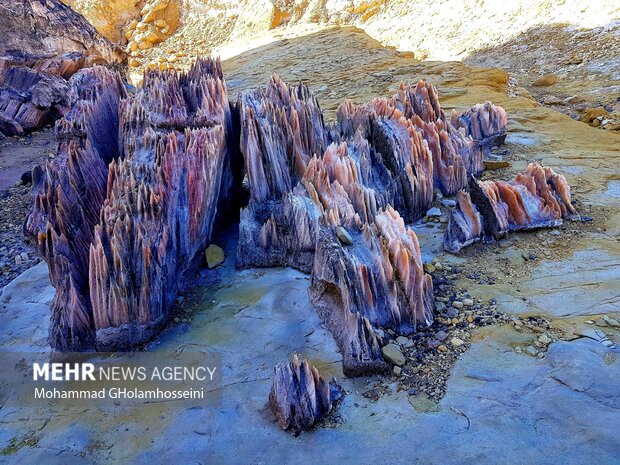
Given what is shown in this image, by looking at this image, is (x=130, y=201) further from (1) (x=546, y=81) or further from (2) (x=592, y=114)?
(1) (x=546, y=81)

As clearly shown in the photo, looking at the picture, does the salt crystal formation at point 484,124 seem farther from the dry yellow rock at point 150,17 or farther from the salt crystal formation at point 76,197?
the dry yellow rock at point 150,17

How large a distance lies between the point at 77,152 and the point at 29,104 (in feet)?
21.7

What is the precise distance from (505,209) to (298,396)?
250cm

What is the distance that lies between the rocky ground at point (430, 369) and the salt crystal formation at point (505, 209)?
11cm

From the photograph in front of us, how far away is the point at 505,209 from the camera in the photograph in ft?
13.1

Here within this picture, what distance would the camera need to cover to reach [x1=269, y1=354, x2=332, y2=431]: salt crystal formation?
243cm

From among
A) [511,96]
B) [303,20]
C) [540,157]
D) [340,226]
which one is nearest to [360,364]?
[340,226]

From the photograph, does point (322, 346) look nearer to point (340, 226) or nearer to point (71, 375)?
point (340, 226)

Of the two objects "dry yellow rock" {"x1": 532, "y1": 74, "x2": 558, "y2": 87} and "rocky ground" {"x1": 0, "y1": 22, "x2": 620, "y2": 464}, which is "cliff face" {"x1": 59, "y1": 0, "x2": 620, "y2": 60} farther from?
"rocky ground" {"x1": 0, "y1": 22, "x2": 620, "y2": 464}

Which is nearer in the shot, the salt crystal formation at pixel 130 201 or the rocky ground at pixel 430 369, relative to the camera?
the rocky ground at pixel 430 369

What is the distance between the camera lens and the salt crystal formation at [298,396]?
7.97 feet

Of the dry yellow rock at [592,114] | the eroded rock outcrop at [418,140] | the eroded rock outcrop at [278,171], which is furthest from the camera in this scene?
the dry yellow rock at [592,114]

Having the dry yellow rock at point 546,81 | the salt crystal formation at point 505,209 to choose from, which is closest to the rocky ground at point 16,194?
the salt crystal formation at point 505,209

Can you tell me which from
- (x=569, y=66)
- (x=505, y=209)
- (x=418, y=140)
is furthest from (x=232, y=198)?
(x=569, y=66)
